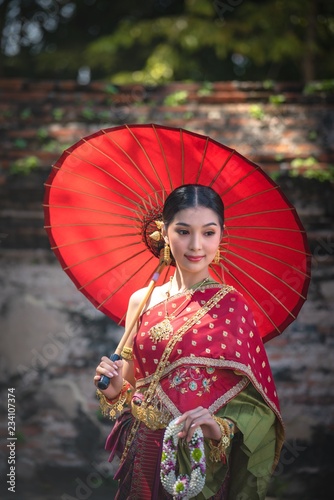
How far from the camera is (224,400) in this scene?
8.81ft

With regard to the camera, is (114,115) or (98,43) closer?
(114,115)

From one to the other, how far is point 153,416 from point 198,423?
0.31 metres

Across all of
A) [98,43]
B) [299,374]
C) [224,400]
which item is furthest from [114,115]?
[98,43]

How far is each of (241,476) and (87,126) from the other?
3.69 meters

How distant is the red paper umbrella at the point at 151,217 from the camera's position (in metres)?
2.92

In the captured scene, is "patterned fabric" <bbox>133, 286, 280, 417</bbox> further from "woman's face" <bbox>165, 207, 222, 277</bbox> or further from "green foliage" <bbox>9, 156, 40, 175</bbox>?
"green foliage" <bbox>9, 156, 40, 175</bbox>

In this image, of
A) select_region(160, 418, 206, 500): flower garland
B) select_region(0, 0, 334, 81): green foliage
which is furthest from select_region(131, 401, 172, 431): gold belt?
select_region(0, 0, 334, 81): green foliage

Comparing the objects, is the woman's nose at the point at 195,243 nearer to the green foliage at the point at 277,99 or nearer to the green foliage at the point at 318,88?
the green foliage at the point at 277,99

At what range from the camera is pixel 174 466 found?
A: 2613 mm

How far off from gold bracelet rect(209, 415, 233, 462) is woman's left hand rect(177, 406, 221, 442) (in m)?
0.02

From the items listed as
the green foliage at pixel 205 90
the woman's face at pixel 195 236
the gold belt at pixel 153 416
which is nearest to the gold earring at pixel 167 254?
the woman's face at pixel 195 236

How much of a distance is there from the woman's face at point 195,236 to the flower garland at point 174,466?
648 millimetres

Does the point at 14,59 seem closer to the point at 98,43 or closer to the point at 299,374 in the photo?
the point at 98,43

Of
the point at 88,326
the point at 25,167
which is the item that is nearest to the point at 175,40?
the point at 25,167
